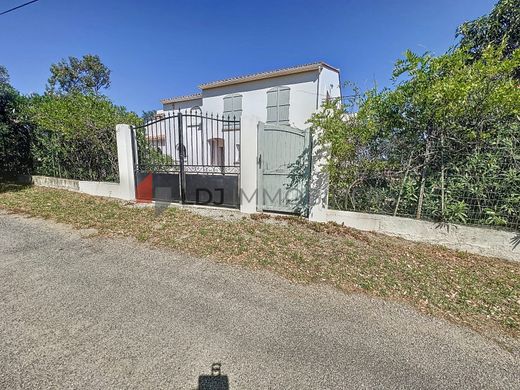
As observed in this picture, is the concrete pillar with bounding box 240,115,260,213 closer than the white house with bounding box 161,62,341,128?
Yes

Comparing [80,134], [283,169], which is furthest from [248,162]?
[80,134]

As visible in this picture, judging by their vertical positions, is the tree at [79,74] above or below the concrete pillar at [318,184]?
above

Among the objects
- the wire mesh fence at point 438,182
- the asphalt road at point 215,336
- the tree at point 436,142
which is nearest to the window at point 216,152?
the tree at point 436,142

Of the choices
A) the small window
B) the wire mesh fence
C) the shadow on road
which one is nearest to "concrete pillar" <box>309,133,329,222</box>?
the wire mesh fence

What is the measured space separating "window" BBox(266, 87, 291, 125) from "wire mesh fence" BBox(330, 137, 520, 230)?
9.11m

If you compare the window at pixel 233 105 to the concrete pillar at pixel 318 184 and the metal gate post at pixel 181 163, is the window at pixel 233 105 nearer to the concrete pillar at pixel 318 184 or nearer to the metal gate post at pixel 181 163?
the metal gate post at pixel 181 163

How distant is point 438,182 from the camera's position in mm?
4113

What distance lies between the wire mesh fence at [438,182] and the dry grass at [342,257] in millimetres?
630

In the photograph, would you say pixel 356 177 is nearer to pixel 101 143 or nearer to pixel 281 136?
pixel 281 136

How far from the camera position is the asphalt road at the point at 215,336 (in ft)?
5.52

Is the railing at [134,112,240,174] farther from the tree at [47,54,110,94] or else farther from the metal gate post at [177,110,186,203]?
the tree at [47,54,110,94]

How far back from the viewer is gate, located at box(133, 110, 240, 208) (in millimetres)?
5941

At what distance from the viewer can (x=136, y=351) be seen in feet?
6.07

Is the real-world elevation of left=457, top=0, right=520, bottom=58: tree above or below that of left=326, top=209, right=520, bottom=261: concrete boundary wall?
above
